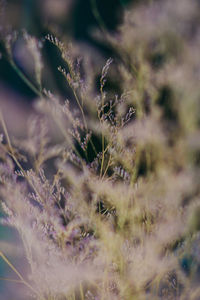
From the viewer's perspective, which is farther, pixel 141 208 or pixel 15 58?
pixel 15 58

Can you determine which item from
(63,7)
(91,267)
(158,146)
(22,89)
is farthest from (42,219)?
(63,7)

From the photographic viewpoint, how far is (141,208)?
16.3 inches

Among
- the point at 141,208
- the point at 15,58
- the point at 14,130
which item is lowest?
the point at 141,208

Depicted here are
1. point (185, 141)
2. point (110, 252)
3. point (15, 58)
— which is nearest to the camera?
point (185, 141)

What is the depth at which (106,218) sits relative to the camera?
1.74ft

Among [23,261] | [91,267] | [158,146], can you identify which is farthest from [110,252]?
[23,261]

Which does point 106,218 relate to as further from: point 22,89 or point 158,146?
point 22,89

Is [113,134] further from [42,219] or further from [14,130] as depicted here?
[14,130]

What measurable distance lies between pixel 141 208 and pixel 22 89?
49 cm

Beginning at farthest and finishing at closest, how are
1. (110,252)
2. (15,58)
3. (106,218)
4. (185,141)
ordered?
1. (15,58)
2. (106,218)
3. (110,252)
4. (185,141)

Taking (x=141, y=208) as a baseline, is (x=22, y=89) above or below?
above

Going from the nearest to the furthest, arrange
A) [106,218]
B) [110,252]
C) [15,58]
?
[110,252], [106,218], [15,58]

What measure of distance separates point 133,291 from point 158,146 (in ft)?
0.91

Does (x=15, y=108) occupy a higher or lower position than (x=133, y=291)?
higher
